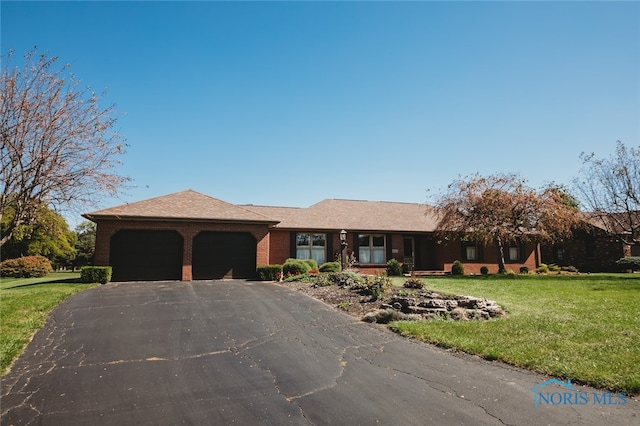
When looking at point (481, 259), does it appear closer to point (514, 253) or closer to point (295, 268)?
point (514, 253)

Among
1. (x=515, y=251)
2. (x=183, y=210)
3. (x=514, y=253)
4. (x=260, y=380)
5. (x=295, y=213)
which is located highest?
(x=295, y=213)

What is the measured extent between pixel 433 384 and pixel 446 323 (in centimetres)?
419

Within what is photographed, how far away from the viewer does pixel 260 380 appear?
18.4ft

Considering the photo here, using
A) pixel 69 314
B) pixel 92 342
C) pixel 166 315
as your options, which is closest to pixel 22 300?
pixel 69 314

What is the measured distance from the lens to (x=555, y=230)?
24.2 metres

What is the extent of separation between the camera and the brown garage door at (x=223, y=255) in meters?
19.2

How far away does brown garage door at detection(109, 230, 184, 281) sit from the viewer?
18.2m

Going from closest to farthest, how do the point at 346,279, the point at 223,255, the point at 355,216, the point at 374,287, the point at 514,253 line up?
1. the point at 374,287
2. the point at 346,279
3. the point at 223,255
4. the point at 355,216
5. the point at 514,253

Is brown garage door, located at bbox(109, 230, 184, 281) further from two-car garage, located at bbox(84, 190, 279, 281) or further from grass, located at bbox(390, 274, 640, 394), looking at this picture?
grass, located at bbox(390, 274, 640, 394)

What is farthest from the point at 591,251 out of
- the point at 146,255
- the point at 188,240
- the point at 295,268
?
the point at 146,255

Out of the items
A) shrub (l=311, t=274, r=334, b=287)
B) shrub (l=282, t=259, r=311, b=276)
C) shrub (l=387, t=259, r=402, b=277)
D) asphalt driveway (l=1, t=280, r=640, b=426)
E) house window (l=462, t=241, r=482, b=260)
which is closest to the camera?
asphalt driveway (l=1, t=280, r=640, b=426)

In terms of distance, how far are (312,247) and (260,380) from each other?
18297mm

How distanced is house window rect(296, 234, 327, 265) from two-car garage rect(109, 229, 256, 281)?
4.34m

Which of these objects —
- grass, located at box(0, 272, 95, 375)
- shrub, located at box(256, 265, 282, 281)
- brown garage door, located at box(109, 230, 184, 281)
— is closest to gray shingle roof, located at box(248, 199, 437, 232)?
shrub, located at box(256, 265, 282, 281)
